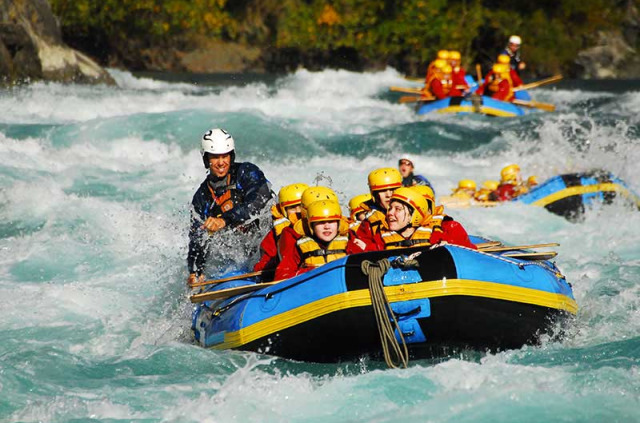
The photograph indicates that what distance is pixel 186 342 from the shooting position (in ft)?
23.2

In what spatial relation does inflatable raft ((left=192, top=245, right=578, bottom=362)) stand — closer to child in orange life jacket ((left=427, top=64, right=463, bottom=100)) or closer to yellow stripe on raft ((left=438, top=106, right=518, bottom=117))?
yellow stripe on raft ((left=438, top=106, right=518, bottom=117))

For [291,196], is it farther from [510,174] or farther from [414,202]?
[510,174]

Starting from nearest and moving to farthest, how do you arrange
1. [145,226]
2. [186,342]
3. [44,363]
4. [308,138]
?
[44,363]
[186,342]
[145,226]
[308,138]

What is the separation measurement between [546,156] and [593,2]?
2110 cm

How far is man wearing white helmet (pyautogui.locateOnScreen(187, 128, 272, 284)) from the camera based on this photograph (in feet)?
25.1

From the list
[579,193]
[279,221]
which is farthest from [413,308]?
[579,193]

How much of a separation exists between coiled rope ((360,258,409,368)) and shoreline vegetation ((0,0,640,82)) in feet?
92.5

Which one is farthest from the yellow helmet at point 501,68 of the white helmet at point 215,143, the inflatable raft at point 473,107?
the white helmet at point 215,143

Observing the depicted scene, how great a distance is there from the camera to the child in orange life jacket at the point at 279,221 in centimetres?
701

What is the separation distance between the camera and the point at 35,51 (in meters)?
21.6

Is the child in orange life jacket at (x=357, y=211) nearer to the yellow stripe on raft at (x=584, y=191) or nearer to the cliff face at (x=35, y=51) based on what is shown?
the yellow stripe on raft at (x=584, y=191)

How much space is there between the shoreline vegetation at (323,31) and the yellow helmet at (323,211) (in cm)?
2767

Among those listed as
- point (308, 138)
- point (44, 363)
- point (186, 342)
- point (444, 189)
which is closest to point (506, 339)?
point (186, 342)

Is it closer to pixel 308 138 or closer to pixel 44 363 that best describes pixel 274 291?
pixel 44 363
